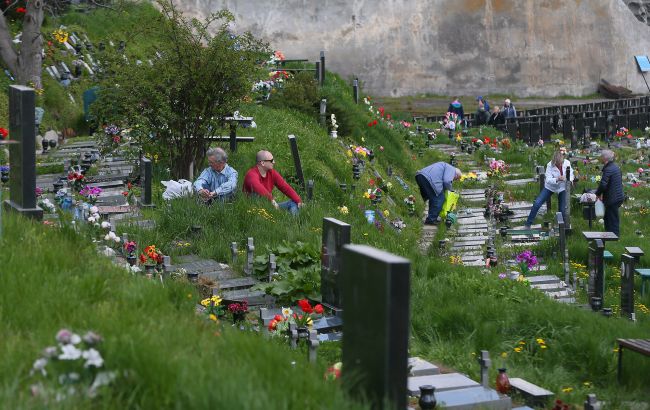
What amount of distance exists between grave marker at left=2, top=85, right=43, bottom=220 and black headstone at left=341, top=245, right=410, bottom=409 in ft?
13.5

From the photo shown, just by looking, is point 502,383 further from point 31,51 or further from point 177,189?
point 31,51

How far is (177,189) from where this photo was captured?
45.8 ft

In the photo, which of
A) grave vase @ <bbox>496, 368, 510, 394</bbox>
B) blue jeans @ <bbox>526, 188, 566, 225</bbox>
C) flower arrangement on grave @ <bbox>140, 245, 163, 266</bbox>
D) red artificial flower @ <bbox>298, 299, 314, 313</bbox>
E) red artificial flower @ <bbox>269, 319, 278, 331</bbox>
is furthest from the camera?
blue jeans @ <bbox>526, 188, 566, 225</bbox>

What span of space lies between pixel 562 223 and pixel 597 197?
2442 mm

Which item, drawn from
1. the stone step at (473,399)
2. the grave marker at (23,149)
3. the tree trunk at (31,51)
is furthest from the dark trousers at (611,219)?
the grave marker at (23,149)

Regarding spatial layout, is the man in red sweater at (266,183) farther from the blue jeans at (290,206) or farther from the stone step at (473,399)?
the stone step at (473,399)

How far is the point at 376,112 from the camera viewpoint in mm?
29109

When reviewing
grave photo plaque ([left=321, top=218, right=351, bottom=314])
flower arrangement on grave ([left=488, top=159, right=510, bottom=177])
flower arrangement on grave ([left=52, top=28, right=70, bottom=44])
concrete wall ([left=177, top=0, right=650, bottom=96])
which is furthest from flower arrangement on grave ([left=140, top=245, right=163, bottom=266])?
concrete wall ([left=177, top=0, right=650, bottom=96])

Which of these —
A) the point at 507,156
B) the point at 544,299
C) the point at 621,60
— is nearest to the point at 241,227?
the point at 544,299

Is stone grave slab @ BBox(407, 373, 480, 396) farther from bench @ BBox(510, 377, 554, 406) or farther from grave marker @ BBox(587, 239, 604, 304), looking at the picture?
grave marker @ BBox(587, 239, 604, 304)

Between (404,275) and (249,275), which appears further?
(249,275)

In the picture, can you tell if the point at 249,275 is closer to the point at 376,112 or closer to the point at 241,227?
the point at 241,227

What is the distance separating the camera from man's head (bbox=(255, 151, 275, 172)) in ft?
45.9

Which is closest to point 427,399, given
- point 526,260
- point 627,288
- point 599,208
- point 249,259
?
point 249,259
